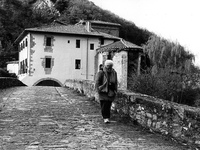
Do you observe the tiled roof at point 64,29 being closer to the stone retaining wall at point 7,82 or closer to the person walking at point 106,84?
the stone retaining wall at point 7,82

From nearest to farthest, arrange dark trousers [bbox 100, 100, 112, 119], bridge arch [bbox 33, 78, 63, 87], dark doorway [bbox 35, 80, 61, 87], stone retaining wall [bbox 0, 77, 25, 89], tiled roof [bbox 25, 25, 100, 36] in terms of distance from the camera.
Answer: dark trousers [bbox 100, 100, 112, 119]
stone retaining wall [bbox 0, 77, 25, 89]
bridge arch [bbox 33, 78, 63, 87]
dark doorway [bbox 35, 80, 61, 87]
tiled roof [bbox 25, 25, 100, 36]

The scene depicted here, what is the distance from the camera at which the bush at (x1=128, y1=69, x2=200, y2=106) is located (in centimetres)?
2056

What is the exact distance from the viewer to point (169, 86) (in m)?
21.8

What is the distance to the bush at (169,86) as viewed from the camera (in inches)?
810

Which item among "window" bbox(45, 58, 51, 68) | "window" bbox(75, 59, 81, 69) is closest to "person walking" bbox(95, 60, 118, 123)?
"window" bbox(45, 58, 51, 68)

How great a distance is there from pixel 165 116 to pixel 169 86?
17062 millimetres

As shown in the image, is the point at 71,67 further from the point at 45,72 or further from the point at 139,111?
the point at 139,111

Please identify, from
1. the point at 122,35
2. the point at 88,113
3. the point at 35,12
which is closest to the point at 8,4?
the point at 35,12

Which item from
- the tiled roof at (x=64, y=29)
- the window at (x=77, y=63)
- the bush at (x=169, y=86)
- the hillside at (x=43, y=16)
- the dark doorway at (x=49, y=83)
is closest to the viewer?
the bush at (x=169, y=86)

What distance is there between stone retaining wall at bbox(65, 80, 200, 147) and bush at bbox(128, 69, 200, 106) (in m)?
13.5

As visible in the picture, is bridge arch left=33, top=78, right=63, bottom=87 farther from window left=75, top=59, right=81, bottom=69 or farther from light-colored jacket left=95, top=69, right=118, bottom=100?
light-colored jacket left=95, top=69, right=118, bottom=100

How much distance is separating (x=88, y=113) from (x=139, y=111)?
6.87 feet

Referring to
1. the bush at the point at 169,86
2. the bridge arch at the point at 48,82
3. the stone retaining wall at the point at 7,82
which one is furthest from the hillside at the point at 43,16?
the bush at the point at 169,86

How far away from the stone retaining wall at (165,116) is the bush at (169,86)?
13.5 meters
